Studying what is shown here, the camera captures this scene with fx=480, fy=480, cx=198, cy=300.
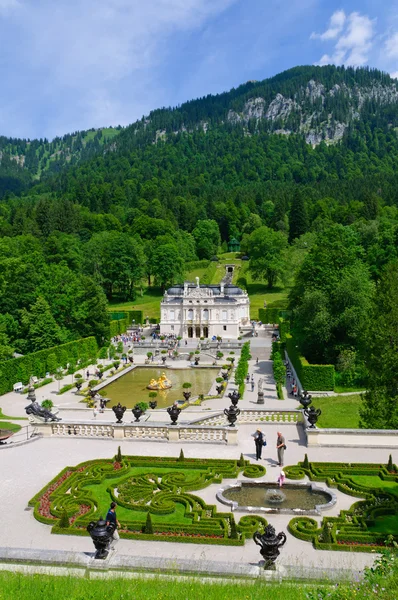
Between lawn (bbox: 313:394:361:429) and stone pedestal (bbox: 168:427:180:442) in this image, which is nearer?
stone pedestal (bbox: 168:427:180:442)

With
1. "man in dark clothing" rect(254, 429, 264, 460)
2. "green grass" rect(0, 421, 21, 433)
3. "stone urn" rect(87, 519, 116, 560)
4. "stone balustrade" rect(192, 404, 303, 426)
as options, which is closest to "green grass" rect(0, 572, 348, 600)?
"stone urn" rect(87, 519, 116, 560)

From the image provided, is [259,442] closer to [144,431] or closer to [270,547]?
[144,431]

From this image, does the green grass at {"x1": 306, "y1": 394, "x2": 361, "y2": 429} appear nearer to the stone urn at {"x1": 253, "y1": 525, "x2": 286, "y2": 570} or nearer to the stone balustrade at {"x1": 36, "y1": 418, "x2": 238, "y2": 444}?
the stone balustrade at {"x1": 36, "y1": 418, "x2": 238, "y2": 444}

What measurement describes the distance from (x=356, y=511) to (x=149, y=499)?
6.96 m

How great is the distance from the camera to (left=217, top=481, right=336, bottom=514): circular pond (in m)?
15.9

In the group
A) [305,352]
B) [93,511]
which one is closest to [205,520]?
[93,511]

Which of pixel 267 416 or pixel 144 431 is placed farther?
pixel 267 416

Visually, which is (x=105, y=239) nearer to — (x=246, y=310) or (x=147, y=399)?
(x=246, y=310)

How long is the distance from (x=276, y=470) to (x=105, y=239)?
96.8m

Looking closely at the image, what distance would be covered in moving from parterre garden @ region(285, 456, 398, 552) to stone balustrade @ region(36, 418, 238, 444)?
4.41 meters

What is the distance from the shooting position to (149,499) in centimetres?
1677

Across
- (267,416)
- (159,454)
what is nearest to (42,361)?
(267,416)

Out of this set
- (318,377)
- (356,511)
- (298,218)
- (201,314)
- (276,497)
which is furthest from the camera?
(298,218)

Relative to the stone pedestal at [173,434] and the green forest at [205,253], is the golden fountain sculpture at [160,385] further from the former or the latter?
the stone pedestal at [173,434]
